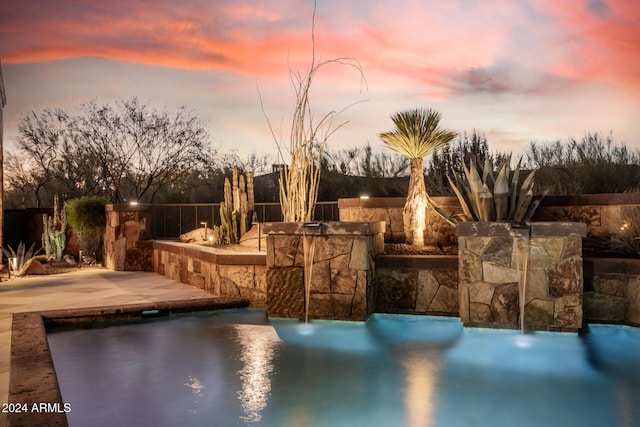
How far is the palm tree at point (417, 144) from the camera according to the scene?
7.09m

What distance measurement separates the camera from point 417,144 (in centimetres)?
716

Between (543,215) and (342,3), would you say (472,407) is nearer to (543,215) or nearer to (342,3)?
(543,215)

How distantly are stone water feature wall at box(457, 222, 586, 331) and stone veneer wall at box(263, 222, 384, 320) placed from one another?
1010 millimetres

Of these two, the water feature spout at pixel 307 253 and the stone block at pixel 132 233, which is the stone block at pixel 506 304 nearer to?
the water feature spout at pixel 307 253

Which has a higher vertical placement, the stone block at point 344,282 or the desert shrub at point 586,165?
the desert shrub at point 586,165

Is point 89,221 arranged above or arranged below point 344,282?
above

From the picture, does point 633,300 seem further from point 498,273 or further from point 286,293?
point 286,293

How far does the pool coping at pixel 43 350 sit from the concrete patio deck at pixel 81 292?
175 mm

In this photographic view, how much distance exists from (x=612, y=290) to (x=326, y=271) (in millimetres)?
2920

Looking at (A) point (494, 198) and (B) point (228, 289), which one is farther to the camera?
(B) point (228, 289)

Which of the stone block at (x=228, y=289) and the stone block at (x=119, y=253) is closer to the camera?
the stone block at (x=228, y=289)

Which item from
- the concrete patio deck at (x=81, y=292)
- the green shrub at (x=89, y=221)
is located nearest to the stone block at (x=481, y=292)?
the concrete patio deck at (x=81, y=292)

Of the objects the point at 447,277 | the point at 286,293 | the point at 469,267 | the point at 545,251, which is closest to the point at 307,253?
the point at 286,293

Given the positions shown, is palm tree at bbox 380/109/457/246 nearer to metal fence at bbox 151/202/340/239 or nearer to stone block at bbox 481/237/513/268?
stone block at bbox 481/237/513/268
